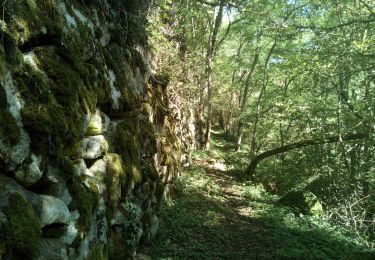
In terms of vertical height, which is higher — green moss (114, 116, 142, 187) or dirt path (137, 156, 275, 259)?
green moss (114, 116, 142, 187)

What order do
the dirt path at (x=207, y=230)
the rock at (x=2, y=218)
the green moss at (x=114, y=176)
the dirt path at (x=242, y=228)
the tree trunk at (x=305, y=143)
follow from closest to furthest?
the rock at (x=2, y=218), the green moss at (x=114, y=176), the dirt path at (x=207, y=230), the dirt path at (x=242, y=228), the tree trunk at (x=305, y=143)

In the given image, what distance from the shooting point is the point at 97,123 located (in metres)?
4.53

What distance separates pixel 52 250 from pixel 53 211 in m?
0.33

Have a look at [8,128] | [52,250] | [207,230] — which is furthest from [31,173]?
[207,230]

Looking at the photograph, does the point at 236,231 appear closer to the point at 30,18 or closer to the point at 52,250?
the point at 52,250

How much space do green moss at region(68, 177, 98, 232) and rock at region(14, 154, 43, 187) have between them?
21.0 inches

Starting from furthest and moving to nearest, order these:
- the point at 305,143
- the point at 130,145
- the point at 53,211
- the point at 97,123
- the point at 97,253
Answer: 1. the point at 305,143
2. the point at 130,145
3. the point at 97,123
4. the point at 97,253
5. the point at 53,211

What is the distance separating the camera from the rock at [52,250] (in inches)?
108

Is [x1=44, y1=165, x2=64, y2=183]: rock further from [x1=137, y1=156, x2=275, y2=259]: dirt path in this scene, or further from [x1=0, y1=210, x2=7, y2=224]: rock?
[x1=137, y1=156, x2=275, y2=259]: dirt path

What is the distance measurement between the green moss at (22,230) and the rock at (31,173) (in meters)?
0.21

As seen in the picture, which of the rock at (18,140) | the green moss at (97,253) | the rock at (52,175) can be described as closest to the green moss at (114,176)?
the green moss at (97,253)

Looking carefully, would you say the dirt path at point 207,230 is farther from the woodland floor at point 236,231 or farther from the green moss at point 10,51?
the green moss at point 10,51

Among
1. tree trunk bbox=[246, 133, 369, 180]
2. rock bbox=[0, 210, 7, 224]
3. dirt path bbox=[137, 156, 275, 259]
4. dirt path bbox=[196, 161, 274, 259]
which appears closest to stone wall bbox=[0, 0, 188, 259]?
rock bbox=[0, 210, 7, 224]

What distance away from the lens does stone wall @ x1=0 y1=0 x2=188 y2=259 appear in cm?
270
